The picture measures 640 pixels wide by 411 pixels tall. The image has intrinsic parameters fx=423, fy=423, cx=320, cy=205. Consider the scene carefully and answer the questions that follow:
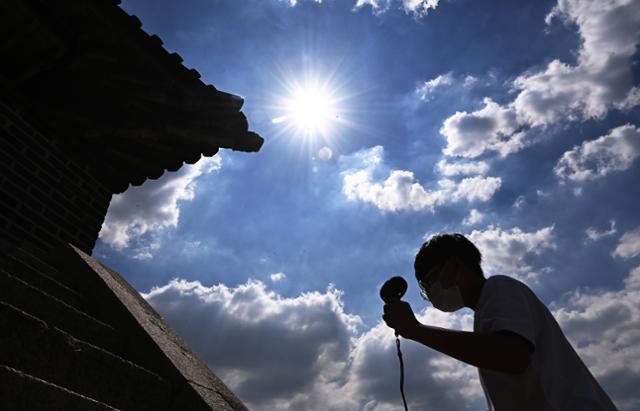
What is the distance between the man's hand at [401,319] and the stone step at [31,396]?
1.20 meters

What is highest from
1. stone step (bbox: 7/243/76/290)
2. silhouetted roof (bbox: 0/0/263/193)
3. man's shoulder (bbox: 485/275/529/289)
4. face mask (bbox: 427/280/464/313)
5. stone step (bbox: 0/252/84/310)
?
silhouetted roof (bbox: 0/0/263/193)

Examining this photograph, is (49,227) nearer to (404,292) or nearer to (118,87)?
(118,87)

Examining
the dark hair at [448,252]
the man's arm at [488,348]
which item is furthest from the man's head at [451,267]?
the man's arm at [488,348]

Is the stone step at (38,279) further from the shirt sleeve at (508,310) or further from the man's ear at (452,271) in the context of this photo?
the shirt sleeve at (508,310)

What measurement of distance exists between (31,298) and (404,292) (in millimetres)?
2036

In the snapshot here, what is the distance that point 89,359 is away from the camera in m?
1.98

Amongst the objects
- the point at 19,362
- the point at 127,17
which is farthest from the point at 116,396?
the point at 127,17

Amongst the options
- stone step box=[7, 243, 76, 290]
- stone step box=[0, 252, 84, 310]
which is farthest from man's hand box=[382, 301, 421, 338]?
stone step box=[7, 243, 76, 290]

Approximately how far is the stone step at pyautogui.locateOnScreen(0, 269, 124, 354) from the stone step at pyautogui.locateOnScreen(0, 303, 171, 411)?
463mm

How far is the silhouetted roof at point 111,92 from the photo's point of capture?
4.27 m

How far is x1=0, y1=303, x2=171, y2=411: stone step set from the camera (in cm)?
175

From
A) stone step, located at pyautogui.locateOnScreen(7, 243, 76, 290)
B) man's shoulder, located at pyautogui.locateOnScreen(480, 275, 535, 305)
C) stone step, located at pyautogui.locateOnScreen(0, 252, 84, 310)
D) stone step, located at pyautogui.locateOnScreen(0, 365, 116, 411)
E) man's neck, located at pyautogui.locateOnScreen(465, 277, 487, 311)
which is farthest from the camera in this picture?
stone step, located at pyautogui.locateOnScreen(7, 243, 76, 290)

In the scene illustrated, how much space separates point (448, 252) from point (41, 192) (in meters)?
4.84

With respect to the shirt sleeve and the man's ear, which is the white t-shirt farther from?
the man's ear
